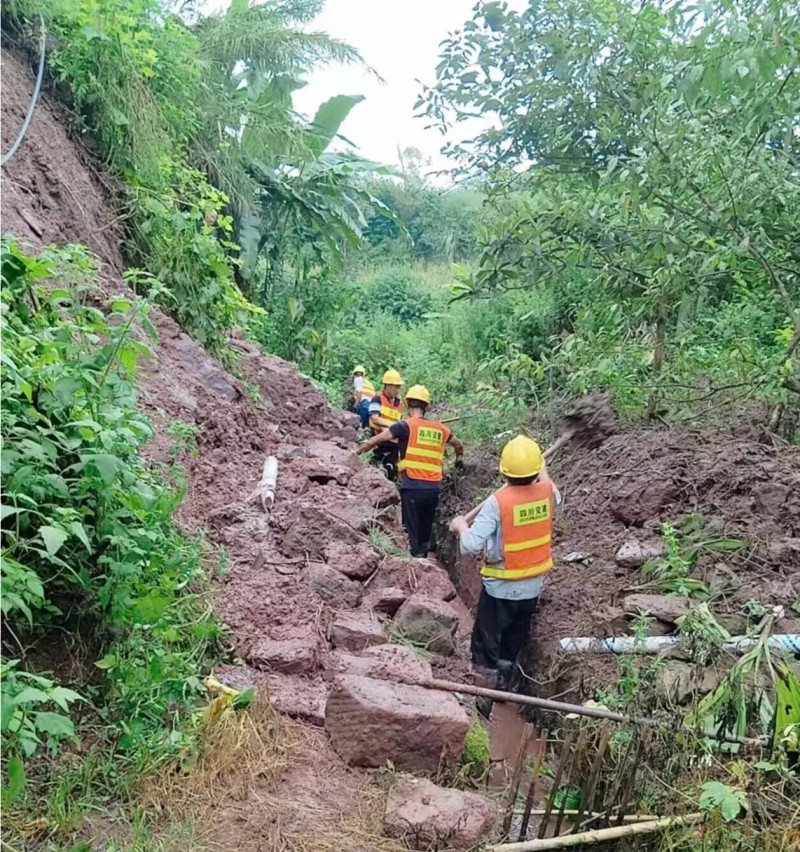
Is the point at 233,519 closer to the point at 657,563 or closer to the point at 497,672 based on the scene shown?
the point at 497,672

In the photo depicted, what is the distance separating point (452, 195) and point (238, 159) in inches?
782

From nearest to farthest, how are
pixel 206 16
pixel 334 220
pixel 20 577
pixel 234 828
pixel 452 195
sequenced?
pixel 20 577, pixel 234 828, pixel 206 16, pixel 334 220, pixel 452 195

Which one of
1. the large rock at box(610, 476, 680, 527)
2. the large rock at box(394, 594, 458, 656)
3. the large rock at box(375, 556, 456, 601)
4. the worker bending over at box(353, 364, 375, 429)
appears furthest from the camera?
the worker bending over at box(353, 364, 375, 429)

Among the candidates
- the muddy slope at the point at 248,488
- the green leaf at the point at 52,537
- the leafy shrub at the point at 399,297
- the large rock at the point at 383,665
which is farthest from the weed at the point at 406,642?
the leafy shrub at the point at 399,297

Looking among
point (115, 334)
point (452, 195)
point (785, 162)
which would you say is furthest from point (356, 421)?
point (452, 195)

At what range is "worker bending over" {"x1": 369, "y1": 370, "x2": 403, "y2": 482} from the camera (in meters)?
9.22

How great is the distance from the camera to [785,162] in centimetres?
495

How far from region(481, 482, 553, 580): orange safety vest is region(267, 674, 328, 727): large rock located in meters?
1.72

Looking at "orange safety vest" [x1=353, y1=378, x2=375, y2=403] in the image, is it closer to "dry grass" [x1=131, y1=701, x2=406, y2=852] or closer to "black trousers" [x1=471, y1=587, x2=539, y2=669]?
"black trousers" [x1=471, y1=587, x2=539, y2=669]

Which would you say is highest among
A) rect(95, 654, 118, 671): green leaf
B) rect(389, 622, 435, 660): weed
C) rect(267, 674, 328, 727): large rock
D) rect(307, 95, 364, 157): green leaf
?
rect(307, 95, 364, 157): green leaf

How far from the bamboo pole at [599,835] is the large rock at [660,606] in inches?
63.2

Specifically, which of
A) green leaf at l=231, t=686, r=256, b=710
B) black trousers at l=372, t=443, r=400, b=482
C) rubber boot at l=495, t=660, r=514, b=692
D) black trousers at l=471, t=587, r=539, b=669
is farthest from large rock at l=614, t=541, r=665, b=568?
black trousers at l=372, t=443, r=400, b=482

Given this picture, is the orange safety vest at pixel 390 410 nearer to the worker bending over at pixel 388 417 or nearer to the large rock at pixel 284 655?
the worker bending over at pixel 388 417

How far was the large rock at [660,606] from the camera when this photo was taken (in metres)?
4.35
